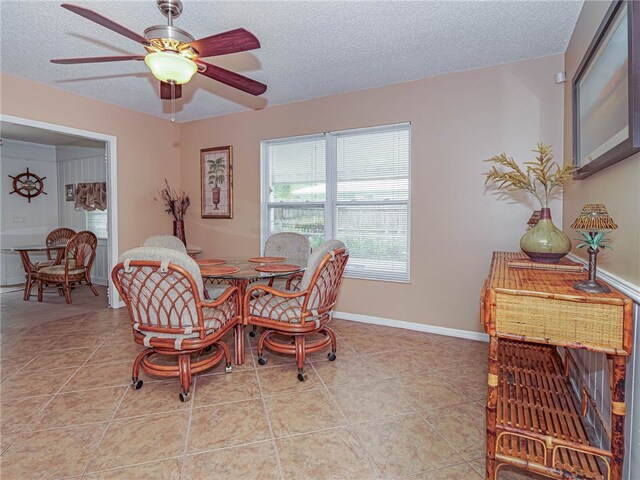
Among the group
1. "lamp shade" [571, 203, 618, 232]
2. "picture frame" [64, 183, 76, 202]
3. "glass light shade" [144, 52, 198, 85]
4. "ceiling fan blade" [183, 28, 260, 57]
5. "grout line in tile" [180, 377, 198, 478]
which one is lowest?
"grout line in tile" [180, 377, 198, 478]

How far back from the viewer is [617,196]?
1.58 meters

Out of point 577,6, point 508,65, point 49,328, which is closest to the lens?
point 577,6

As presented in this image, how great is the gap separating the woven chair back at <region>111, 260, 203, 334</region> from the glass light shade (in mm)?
1113

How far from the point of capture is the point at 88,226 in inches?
243

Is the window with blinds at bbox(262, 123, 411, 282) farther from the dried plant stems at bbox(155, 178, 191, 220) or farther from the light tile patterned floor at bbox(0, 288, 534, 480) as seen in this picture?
the dried plant stems at bbox(155, 178, 191, 220)

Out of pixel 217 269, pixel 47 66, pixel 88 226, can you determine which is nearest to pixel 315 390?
pixel 217 269

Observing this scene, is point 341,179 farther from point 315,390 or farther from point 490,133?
point 315,390

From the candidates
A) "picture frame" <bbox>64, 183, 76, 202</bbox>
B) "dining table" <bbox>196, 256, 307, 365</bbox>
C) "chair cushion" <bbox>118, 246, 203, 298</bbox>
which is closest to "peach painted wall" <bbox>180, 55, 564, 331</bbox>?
"dining table" <bbox>196, 256, 307, 365</bbox>

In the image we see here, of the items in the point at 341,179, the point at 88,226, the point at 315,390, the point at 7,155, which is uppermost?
the point at 7,155

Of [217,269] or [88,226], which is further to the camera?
[88,226]

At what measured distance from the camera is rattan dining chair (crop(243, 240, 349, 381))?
2393mm

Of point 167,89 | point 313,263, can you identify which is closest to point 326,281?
point 313,263

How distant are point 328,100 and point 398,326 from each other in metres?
2.63

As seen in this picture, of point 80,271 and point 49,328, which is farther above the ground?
point 80,271
